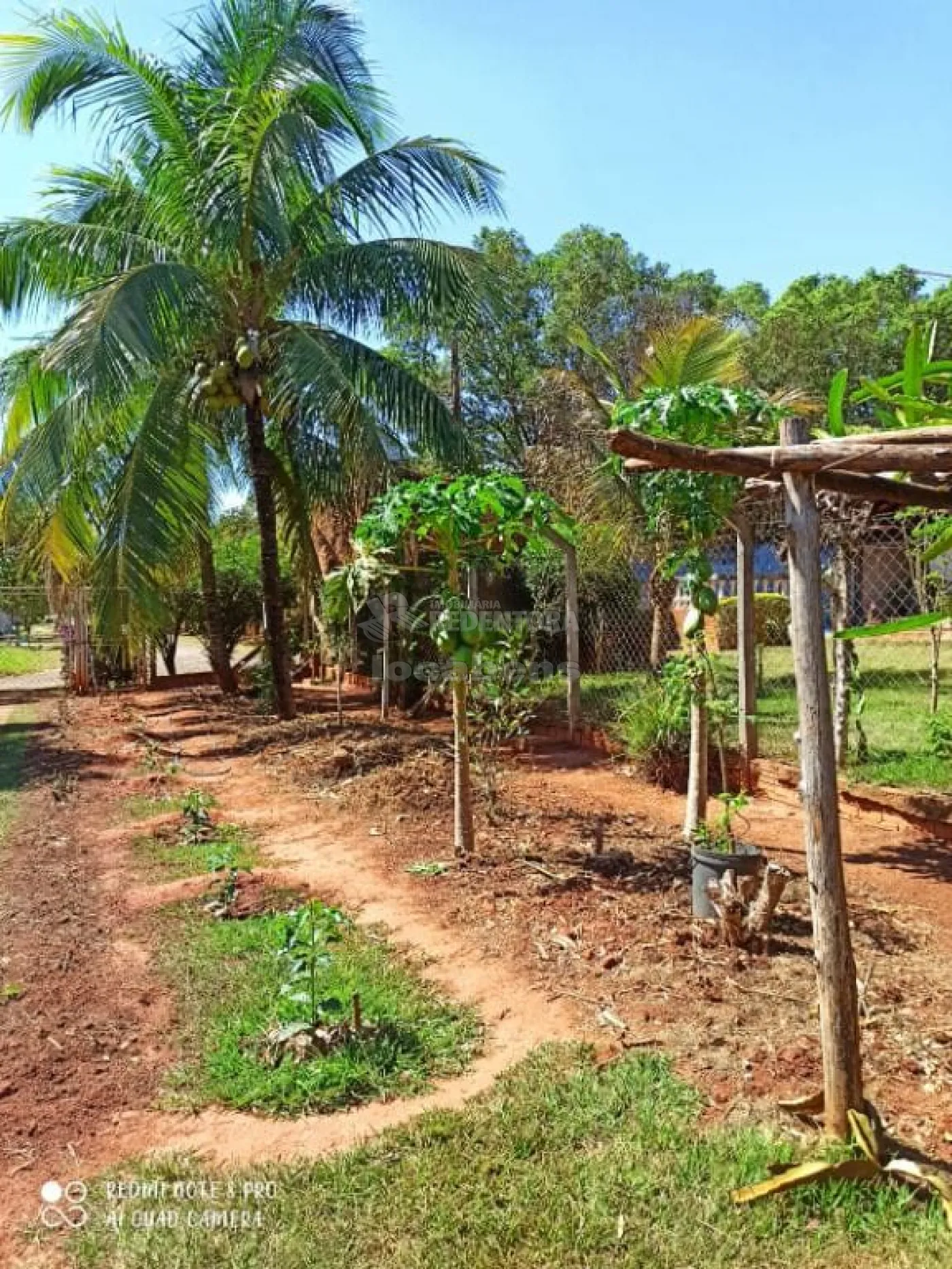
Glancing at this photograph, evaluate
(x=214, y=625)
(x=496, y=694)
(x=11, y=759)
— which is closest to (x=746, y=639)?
(x=496, y=694)

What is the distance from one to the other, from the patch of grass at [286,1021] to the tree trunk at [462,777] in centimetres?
118

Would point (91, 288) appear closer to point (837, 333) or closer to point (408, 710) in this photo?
point (408, 710)

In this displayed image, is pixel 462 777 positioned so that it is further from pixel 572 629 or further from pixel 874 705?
pixel 874 705

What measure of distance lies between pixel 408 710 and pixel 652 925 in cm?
762

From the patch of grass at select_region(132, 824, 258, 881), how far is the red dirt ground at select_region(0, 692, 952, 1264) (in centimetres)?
13

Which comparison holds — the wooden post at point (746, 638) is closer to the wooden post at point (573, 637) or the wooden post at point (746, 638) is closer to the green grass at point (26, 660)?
the wooden post at point (573, 637)

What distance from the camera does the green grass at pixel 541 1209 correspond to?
2.28 meters

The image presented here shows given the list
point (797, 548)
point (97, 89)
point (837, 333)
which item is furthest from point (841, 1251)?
point (837, 333)

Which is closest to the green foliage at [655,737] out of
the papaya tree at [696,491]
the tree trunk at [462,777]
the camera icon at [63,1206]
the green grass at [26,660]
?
the papaya tree at [696,491]

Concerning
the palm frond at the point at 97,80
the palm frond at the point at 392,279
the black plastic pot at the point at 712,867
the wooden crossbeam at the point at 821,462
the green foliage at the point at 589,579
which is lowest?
the black plastic pot at the point at 712,867

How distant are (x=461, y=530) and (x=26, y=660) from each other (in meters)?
25.1

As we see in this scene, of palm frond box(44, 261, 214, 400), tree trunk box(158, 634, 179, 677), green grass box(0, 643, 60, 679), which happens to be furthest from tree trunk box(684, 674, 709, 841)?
green grass box(0, 643, 60, 679)

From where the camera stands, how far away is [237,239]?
9.11 m

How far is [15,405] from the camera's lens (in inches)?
432
